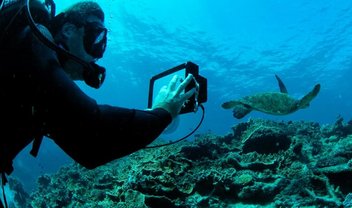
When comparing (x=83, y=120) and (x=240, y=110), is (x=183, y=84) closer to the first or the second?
(x=83, y=120)

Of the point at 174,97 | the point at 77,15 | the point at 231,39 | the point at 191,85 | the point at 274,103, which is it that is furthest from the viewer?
the point at 231,39

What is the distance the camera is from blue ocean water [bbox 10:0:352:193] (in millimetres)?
36312

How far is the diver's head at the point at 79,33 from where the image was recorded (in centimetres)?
204

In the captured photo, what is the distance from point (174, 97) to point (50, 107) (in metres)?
0.82

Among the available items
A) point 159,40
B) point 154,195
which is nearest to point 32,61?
point 154,195

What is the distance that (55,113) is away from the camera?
148cm

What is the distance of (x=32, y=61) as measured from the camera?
150 cm

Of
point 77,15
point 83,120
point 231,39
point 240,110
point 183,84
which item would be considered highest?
point 231,39

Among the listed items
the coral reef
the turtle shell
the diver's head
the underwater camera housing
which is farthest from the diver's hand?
the turtle shell

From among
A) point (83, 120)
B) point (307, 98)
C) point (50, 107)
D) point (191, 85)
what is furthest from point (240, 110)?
point (50, 107)

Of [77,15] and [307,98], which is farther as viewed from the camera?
[307,98]

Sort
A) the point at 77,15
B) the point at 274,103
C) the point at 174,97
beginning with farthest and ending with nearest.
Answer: the point at 274,103 < the point at 77,15 < the point at 174,97

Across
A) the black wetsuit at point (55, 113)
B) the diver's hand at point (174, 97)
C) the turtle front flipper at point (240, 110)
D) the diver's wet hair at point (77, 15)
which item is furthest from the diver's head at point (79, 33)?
the turtle front flipper at point (240, 110)

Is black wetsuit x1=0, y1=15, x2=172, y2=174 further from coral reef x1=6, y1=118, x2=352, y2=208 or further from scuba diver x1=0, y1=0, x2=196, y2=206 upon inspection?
coral reef x1=6, y1=118, x2=352, y2=208
